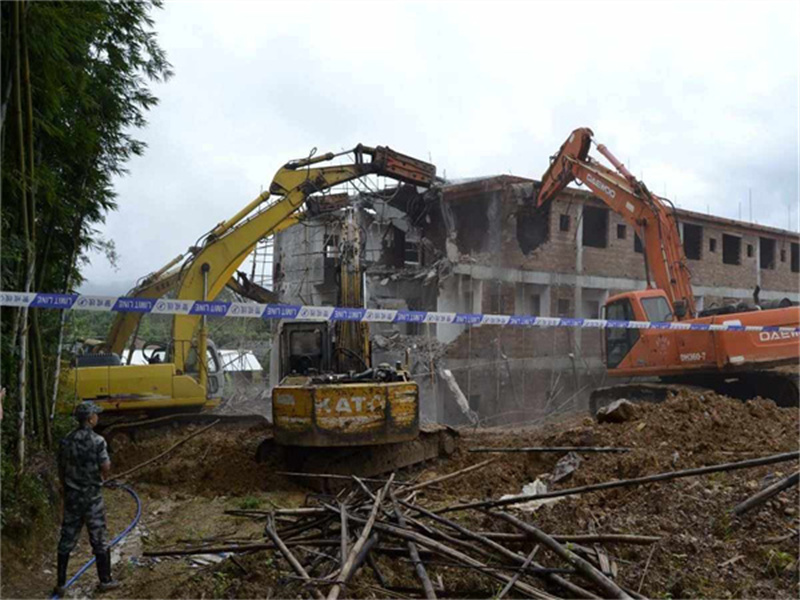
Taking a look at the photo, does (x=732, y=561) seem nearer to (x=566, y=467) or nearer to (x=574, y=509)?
(x=574, y=509)

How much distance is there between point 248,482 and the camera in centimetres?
903

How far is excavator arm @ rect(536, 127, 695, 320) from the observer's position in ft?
44.2

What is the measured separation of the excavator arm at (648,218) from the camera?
1347 cm

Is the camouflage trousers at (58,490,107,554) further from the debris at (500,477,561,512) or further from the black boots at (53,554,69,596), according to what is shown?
the debris at (500,477,561,512)

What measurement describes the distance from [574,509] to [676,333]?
7821 mm

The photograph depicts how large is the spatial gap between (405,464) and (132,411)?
4.62m

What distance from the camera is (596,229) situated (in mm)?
23188

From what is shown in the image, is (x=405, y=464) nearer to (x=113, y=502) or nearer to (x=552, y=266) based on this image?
(x=113, y=502)

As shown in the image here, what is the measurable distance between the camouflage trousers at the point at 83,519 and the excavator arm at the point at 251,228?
6.49 meters

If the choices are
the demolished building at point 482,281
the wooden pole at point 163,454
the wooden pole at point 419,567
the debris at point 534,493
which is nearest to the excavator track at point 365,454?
the wooden pole at point 163,454

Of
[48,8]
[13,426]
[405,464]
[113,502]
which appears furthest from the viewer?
[405,464]

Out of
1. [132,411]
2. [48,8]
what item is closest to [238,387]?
[132,411]

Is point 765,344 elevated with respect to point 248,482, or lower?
elevated

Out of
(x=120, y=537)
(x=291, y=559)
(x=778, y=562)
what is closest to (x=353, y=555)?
(x=291, y=559)
